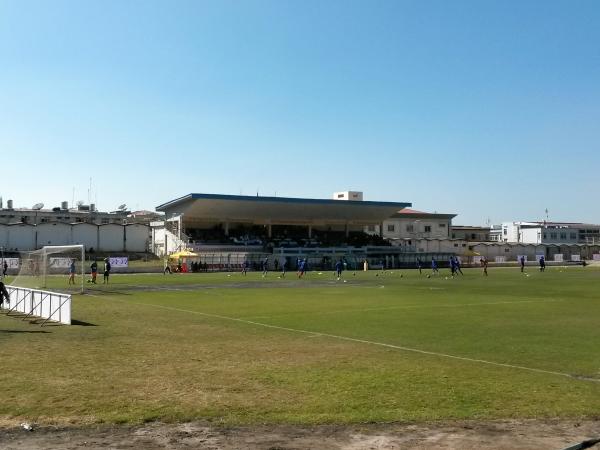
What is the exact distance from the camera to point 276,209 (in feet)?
352

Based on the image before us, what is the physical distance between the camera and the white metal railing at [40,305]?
24672mm

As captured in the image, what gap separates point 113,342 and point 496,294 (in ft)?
94.1

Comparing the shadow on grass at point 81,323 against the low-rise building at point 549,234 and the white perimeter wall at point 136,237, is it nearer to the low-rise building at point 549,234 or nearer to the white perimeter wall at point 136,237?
the white perimeter wall at point 136,237

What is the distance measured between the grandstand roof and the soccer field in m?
71.0

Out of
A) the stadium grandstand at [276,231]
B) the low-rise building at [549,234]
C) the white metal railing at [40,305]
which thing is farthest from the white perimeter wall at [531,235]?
the white metal railing at [40,305]

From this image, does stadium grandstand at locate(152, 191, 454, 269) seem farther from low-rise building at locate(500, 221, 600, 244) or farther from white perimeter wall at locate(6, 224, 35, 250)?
low-rise building at locate(500, 221, 600, 244)

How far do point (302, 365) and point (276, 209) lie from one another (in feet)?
303

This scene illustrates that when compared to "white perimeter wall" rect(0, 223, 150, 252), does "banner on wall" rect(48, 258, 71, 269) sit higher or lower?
lower

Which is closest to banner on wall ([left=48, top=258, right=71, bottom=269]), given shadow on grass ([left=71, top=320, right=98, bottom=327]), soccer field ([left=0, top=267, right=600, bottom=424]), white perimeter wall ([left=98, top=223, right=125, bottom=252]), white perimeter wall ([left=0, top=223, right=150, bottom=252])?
soccer field ([left=0, top=267, right=600, bottom=424])

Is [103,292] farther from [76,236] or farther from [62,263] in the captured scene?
[76,236]

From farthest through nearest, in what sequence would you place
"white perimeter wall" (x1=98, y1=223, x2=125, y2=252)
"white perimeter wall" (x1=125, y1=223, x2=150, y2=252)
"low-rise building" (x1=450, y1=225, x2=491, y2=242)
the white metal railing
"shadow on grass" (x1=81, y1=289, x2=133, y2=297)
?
"low-rise building" (x1=450, y1=225, x2=491, y2=242) < "white perimeter wall" (x1=125, y1=223, x2=150, y2=252) < "white perimeter wall" (x1=98, y1=223, x2=125, y2=252) < "shadow on grass" (x1=81, y1=289, x2=133, y2=297) < the white metal railing

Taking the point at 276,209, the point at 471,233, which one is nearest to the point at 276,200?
the point at 276,209

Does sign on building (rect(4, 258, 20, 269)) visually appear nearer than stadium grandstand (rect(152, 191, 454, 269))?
Yes

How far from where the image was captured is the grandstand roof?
330ft
